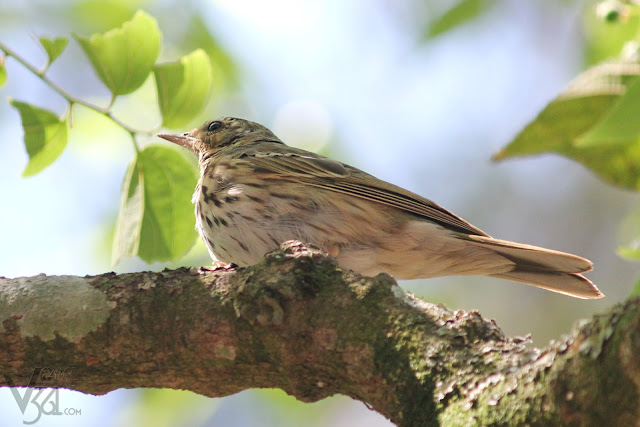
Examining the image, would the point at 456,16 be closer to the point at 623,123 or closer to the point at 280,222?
the point at 280,222

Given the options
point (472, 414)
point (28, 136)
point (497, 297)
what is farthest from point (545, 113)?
point (497, 297)

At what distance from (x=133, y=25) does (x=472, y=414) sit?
2168 mm

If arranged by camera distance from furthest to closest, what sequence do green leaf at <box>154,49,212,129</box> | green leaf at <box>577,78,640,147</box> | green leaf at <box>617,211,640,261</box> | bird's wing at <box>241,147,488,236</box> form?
bird's wing at <box>241,147,488,236</box> < green leaf at <box>154,49,212,129</box> < green leaf at <box>617,211,640,261</box> < green leaf at <box>577,78,640,147</box>

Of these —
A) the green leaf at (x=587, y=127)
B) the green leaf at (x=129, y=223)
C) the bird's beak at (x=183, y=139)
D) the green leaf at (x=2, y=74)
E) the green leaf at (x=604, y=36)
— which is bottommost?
the green leaf at (x=129, y=223)

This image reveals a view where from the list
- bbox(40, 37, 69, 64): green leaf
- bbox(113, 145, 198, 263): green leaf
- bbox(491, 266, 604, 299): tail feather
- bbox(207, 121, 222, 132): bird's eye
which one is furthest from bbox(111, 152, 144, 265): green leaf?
bbox(207, 121, 222, 132): bird's eye

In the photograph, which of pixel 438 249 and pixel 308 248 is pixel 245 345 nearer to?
pixel 308 248

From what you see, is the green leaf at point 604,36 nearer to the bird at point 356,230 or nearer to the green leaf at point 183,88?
the bird at point 356,230

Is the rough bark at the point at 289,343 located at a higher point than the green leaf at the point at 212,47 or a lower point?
lower

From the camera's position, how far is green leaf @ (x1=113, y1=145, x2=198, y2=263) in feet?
11.1

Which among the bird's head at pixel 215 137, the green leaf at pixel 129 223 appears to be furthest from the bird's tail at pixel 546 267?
the bird's head at pixel 215 137

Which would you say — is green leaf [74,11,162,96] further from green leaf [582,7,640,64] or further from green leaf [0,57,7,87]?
green leaf [582,7,640,64]

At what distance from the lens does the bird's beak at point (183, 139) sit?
5.80 m

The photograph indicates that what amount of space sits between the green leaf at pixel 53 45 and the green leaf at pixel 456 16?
119 inches

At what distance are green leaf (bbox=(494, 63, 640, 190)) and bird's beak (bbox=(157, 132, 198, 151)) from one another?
9.69 ft
